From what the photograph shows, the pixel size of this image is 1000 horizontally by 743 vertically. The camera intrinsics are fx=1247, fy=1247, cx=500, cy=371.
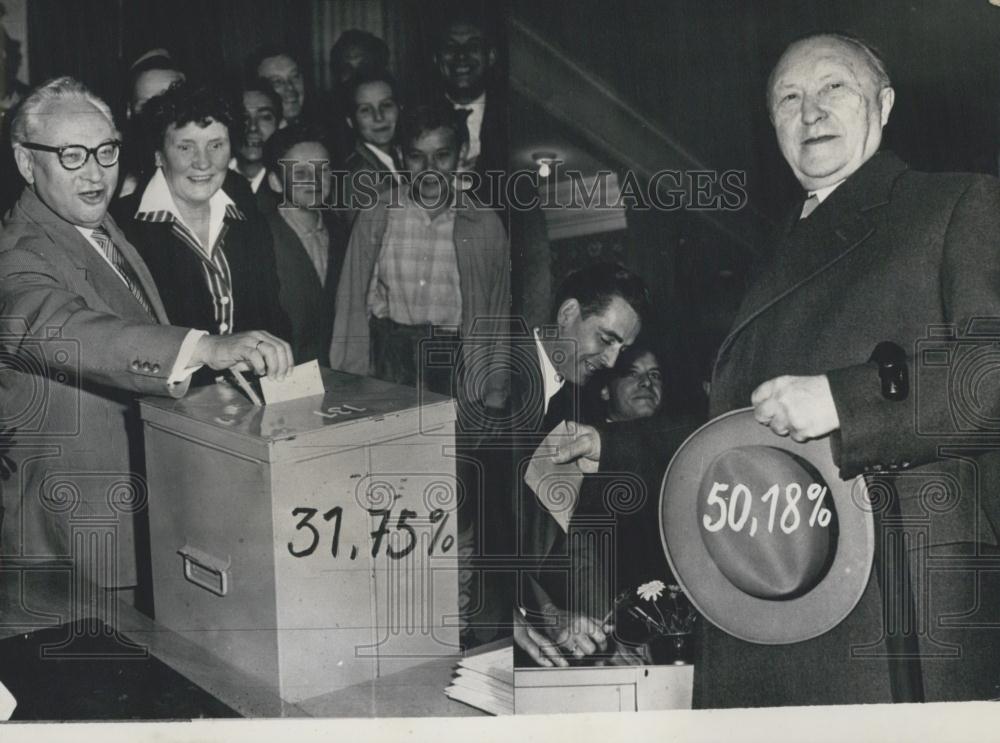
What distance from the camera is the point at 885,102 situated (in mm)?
3756

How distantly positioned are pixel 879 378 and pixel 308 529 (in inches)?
67.9

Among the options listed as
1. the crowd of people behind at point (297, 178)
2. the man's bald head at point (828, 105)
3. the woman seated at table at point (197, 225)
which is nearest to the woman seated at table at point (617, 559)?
the crowd of people behind at point (297, 178)

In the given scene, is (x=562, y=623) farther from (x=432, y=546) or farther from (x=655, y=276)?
(x=655, y=276)

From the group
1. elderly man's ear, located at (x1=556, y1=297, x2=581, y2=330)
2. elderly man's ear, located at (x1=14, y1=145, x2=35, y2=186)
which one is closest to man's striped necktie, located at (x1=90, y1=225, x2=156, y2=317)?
elderly man's ear, located at (x1=14, y1=145, x2=35, y2=186)

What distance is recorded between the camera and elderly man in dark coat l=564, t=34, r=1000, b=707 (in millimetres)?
3635

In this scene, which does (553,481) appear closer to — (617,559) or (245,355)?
(617,559)

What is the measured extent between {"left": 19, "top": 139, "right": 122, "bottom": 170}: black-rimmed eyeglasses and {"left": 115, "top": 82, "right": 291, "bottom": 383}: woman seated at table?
4.4 inches

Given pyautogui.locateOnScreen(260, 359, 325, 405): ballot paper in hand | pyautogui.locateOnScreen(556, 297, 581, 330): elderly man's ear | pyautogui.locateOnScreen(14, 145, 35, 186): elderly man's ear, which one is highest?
pyautogui.locateOnScreen(14, 145, 35, 186): elderly man's ear

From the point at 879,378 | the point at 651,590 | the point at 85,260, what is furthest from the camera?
the point at 651,590

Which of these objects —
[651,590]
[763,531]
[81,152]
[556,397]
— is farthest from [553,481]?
[81,152]

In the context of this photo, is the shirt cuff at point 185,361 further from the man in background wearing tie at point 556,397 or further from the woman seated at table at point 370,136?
the man in background wearing tie at point 556,397

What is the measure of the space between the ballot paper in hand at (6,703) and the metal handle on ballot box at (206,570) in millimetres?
707

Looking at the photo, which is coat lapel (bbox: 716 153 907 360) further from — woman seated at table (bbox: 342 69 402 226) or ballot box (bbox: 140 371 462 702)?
woman seated at table (bbox: 342 69 402 226)

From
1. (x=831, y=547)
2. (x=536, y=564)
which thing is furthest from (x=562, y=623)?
(x=831, y=547)
